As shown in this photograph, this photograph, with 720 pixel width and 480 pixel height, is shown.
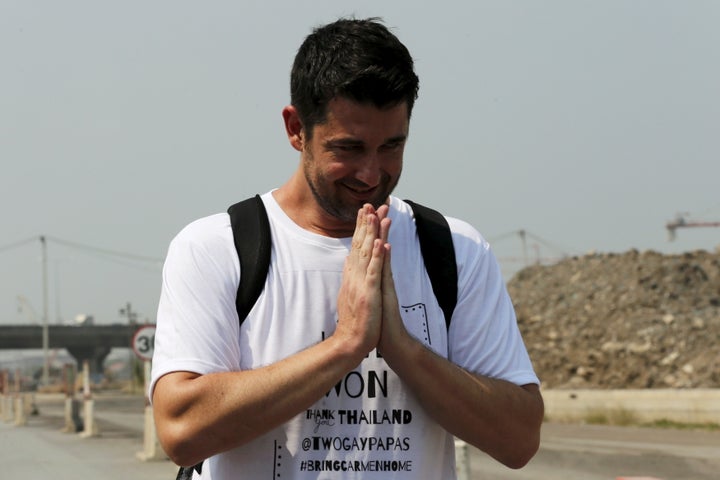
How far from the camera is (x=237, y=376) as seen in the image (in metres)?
2.99

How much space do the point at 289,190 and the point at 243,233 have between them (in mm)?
194

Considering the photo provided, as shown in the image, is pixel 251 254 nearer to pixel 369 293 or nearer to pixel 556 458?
pixel 369 293

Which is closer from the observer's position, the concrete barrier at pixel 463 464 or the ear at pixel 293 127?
the ear at pixel 293 127

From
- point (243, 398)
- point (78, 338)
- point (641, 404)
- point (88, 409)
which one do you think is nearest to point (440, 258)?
point (243, 398)

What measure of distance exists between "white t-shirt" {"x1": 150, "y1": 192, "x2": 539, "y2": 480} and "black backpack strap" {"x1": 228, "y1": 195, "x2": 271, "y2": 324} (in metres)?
0.02

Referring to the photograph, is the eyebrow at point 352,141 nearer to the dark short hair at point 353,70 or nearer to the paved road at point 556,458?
the dark short hair at point 353,70

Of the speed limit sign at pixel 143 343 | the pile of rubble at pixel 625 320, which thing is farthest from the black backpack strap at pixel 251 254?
the pile of rubble at pixel 625 320

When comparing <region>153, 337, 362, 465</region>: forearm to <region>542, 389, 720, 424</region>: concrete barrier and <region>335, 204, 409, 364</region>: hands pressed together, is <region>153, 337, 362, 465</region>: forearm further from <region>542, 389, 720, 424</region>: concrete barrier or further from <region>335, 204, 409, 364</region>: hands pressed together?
<region>542, 389, 720, 424</region>: concrete barrier

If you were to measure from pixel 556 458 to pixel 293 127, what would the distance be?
1747 centimetres

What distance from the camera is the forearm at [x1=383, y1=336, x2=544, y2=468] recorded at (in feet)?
9.84

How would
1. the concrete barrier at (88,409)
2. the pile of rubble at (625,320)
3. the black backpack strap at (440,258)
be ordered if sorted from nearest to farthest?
the black backpack strap at (440,258) → the concrete barrier at (88,409) → the pile of rubble at (625,320)

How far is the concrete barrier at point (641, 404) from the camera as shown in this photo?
85.8ft

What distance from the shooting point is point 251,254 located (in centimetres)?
314

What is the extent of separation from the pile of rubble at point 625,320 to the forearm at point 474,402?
30481mm
